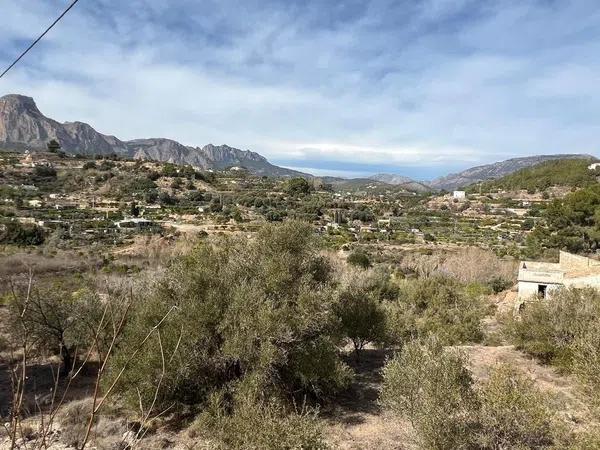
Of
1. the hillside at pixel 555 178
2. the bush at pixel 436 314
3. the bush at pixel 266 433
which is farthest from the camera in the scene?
the hillside at pixel 555 178

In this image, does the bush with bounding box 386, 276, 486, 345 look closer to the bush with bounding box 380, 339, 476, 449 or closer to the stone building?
the stone building

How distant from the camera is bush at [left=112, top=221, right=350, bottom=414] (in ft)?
38.9

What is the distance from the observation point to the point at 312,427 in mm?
7785

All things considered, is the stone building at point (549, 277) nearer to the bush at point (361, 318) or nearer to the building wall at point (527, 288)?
the building wall at point (527, 288)

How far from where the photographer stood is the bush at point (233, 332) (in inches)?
467

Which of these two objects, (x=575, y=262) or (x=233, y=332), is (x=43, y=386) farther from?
(x=575, y=262)

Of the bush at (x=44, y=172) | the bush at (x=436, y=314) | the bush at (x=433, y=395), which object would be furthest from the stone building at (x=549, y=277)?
the bush at (x=44, y=172)

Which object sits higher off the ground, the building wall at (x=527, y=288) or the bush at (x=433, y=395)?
the bush at (x=433, y=395)

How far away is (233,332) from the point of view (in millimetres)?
12125

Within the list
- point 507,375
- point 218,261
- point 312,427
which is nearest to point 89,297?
point 218,261

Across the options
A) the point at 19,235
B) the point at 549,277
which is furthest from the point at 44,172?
the point at 549,277

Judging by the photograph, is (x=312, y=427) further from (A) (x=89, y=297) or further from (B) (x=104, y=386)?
(A) (x=89, y=297)

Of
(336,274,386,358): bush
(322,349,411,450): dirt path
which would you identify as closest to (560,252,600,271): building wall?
(336,274,386,358): bush

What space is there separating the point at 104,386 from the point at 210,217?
56997 mm
